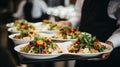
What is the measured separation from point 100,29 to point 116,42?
0.80 feet

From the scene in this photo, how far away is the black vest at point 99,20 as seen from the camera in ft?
8.49

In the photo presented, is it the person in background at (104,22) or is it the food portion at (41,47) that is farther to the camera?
the person in background at (104,22)

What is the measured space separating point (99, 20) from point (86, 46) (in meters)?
0.48

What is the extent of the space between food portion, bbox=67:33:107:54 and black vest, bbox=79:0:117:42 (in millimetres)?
369

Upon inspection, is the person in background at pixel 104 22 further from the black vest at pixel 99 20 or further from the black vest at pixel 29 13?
the black vest at pixel 29 13

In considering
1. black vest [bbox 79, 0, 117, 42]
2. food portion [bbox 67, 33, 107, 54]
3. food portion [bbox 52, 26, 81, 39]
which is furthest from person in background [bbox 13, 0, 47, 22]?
food portion [bbox 67, 33, 107, 54]

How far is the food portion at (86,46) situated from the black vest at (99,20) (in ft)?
1.21

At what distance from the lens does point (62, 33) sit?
268 cm

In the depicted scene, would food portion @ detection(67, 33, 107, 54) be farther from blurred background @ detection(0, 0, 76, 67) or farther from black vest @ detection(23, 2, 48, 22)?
black vest @ detection(23, 2, 48, 22)

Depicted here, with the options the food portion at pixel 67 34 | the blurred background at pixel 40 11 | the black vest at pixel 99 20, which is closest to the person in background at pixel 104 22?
the black vest at pixel 99 20

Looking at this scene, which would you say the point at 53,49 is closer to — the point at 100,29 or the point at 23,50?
the point at 23,50

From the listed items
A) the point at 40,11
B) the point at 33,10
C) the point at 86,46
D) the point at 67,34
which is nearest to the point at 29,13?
the point at 33,10

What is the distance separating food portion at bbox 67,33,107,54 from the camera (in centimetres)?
217

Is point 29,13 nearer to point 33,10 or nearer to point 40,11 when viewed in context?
point 33,10
